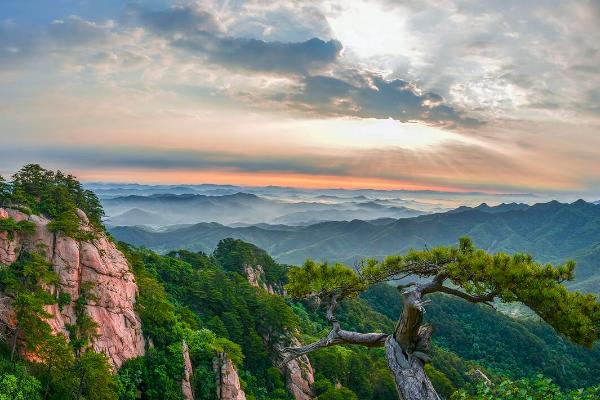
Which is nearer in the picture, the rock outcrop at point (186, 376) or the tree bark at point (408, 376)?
the tree bark at point (408, 376)

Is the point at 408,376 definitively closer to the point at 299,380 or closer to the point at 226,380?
the point at 226,380

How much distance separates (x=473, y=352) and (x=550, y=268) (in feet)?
395

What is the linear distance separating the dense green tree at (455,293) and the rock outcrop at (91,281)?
65.9 ft

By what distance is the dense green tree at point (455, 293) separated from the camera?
25.4 ft

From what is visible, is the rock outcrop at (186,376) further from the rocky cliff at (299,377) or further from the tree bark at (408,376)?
the tree bark at (408,376)

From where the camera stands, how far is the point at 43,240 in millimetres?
24797

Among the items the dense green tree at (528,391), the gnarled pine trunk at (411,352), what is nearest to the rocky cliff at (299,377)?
the dense green tree at (528,391)

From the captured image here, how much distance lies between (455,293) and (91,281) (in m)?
24.4

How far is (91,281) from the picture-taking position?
84.5ft

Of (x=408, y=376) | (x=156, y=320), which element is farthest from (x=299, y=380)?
(x=408, y=376)

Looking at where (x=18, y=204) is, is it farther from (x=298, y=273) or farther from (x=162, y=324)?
(x=298, y=273)

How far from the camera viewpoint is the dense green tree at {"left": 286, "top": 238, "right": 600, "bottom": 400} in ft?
25.4

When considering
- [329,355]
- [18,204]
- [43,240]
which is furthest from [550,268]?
[329,355]

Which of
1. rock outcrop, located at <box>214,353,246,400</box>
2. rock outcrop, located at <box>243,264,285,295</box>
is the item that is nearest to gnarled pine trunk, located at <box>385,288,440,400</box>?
rock outcrop, located at <box>214,353,246,400</box>
